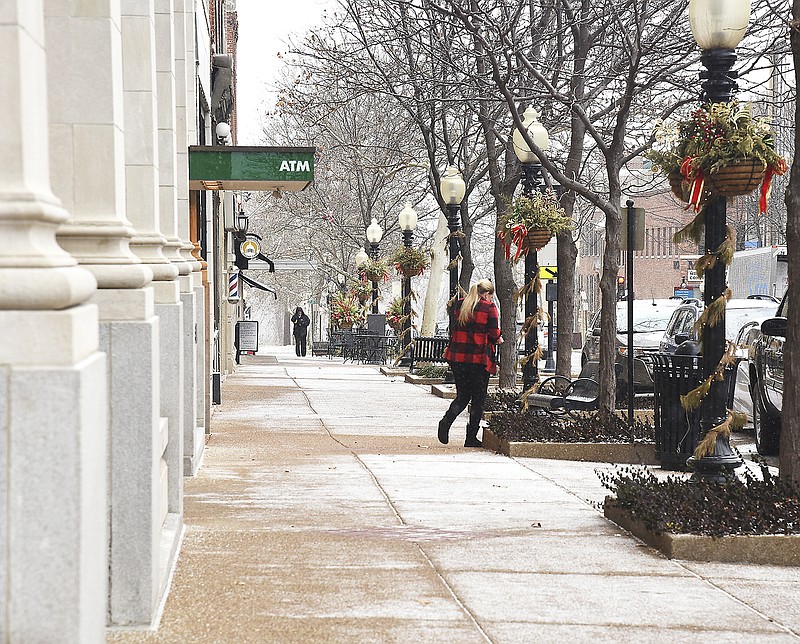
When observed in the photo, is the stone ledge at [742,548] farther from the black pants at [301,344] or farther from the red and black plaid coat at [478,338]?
the black pants at [301,344]

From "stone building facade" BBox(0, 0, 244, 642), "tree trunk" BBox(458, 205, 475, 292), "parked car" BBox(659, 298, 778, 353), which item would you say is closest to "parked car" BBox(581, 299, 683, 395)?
"parked car" BBox(659, 298, 778, 353)

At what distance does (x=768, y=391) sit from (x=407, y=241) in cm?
1853

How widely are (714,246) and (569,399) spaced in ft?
20.7

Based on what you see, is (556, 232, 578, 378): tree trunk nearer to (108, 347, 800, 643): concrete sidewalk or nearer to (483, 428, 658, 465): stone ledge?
(483, 428, 658, 465): stone ledge

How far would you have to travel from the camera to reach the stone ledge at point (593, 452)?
13012 millimetres

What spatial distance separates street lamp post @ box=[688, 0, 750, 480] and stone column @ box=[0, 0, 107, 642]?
20.8 ft

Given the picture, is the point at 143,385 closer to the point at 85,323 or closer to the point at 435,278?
the point at 85,323

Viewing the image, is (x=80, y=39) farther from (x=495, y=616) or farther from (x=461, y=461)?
(x=461, y=461)

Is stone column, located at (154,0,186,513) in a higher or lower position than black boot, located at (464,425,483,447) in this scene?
higher

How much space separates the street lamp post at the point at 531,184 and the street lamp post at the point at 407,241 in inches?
523

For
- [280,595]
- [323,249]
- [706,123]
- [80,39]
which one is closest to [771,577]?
[280,595]

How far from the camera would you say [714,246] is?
9453 mm

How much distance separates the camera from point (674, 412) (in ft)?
39.8

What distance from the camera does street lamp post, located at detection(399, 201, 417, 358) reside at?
102ft
